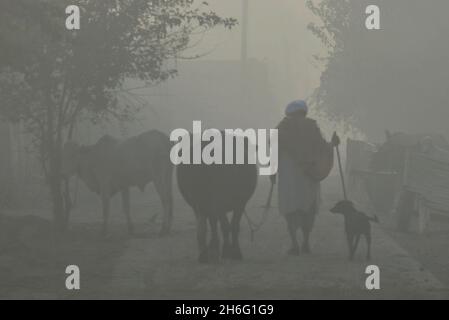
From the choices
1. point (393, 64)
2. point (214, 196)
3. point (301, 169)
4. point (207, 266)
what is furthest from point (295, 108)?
point (393, 64)

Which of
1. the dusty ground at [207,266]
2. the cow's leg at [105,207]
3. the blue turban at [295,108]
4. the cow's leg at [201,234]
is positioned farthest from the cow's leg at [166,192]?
the blue turban at [295,108]

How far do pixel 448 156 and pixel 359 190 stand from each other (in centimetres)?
792

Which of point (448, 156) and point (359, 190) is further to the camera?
point (359, 190)

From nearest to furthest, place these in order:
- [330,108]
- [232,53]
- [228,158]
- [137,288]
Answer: [137,288] < [228,158] < [330,108] < [232,53]

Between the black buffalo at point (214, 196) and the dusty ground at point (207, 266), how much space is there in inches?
10.9

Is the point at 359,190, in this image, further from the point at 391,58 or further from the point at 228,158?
the point at 228,158

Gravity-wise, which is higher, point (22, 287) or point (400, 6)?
point (400, 6)

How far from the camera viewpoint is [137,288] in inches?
412

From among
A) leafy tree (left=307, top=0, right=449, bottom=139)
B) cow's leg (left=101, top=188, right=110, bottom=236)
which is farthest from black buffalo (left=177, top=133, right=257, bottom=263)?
leafy tree (left=307, top=0, right=449, bottom=139)

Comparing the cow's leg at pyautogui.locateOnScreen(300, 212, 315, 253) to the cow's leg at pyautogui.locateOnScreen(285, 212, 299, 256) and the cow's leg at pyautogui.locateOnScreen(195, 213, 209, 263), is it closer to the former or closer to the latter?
the cow's leg at pyautogui.locateOnScreen(285, 212, 299, 256)

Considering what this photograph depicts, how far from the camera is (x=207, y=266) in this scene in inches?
471

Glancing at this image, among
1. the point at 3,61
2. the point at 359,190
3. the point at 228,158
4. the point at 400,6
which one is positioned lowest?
the point at 359,190
